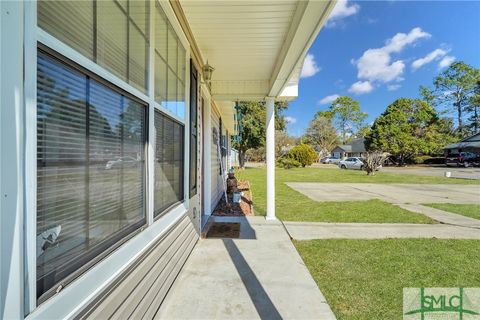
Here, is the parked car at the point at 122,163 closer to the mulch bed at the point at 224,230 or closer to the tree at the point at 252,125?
the mulch bed at the point at 224,230

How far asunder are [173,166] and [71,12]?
198cm

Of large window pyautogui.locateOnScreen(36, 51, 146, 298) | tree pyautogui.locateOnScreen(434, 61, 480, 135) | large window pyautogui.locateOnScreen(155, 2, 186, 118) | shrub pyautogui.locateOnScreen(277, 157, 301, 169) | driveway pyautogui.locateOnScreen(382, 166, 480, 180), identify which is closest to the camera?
large window pyautogui.locateOnScreen(36, 51, 146, 298)

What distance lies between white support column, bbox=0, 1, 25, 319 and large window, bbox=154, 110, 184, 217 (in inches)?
58.0

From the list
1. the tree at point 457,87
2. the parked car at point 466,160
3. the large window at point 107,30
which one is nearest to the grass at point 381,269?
the large window at point 107,30

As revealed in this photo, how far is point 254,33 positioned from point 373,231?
425 centimetres

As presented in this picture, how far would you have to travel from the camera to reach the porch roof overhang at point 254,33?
2.69m

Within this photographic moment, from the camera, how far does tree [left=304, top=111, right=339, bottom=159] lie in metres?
47.8

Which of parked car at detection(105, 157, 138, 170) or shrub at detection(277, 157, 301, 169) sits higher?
parked car at detection(105, 157, 138, 170)

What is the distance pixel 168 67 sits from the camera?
279 centimetres

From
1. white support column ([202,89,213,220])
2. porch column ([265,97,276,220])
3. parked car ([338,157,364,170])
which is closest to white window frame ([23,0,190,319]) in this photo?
white support column ([202,89,213,220])

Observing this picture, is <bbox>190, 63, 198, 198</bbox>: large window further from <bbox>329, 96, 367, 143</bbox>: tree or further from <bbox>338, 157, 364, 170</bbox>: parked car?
<bbox>329, 96, 367, 143</bbox>: tree

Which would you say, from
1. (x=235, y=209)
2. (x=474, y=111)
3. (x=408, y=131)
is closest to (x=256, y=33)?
(x=235, y=209)

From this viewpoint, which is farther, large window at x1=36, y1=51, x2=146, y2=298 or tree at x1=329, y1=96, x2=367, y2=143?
tree at x1=329, y1=96, x2=367, y2=143

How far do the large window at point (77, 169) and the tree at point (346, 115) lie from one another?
56826 mm
